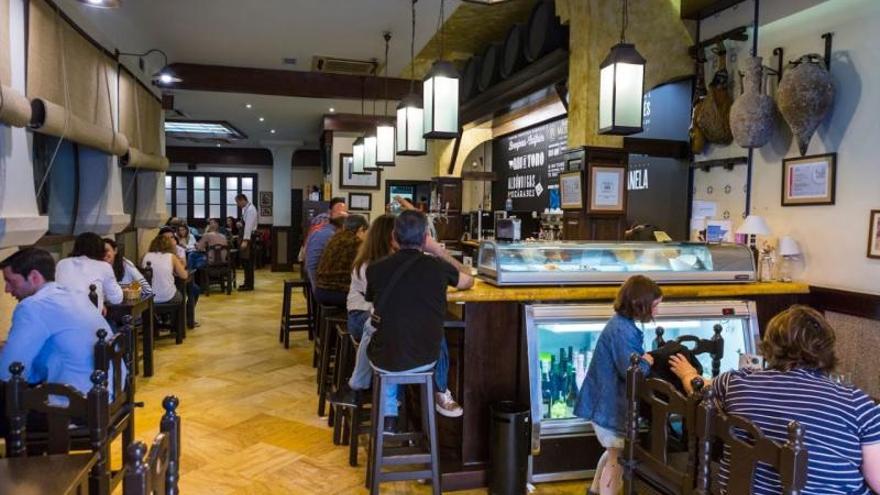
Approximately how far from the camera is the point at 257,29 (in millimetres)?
5988

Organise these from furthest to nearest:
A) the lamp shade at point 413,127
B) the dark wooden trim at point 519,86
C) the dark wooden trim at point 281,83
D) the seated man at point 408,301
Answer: the dark wooden trim at point 281,83, the dark wooden trim at point 519,86, the lamp shade at point 413,127, the seated man at point 408,301

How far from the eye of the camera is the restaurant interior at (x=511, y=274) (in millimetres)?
2061

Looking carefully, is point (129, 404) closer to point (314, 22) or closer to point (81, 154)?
point (81, 154)

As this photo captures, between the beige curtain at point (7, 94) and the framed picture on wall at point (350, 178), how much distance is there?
7161 millimetres

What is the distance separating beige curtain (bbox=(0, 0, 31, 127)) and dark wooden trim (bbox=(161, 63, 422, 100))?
4.28 metres

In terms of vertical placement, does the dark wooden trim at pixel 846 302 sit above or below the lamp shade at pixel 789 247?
below

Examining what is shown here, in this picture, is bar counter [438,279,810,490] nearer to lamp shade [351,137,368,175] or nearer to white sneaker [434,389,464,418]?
white sneaker [434,389,464,418]

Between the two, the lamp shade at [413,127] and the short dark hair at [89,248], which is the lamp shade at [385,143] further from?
the short dark hair at [89,248]

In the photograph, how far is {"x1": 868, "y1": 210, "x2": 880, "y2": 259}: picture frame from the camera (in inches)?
132

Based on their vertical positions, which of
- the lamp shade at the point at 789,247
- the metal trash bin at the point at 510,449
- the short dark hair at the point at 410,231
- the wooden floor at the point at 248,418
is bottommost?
the wooden floor at the point at 248,418

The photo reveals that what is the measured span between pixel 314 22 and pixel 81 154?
2.44 meters

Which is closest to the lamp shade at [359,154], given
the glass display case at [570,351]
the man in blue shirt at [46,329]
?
the glass display case at [570,351]

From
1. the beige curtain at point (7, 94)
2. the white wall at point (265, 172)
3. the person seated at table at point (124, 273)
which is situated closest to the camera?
the beige curtain at point (7, 94)

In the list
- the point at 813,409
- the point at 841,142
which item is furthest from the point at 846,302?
the point at 813,409
